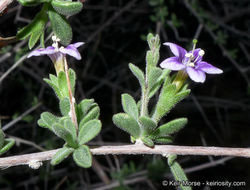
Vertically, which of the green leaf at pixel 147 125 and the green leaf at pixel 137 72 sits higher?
the green leaf at pixel 137 72

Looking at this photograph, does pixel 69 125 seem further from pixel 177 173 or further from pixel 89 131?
pixel 177 173

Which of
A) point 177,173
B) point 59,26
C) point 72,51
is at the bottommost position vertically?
point 177,173

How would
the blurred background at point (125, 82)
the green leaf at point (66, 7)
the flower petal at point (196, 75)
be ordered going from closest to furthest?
the green leaf at point (66, 7) < the flower petal at point (196, 75) < the blurred background at point (125, 82)

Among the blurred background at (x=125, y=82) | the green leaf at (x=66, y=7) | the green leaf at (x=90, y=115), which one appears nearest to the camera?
the green leaf at (x=66, y=7)

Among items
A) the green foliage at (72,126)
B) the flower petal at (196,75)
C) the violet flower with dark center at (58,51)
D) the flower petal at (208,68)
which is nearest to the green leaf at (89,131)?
the green foliage at (72,126)

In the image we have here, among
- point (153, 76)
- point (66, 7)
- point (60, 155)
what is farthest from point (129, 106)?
point (66, 7)

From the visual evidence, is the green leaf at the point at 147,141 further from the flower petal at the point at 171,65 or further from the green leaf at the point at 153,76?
the flower petal at the point at 171,65
